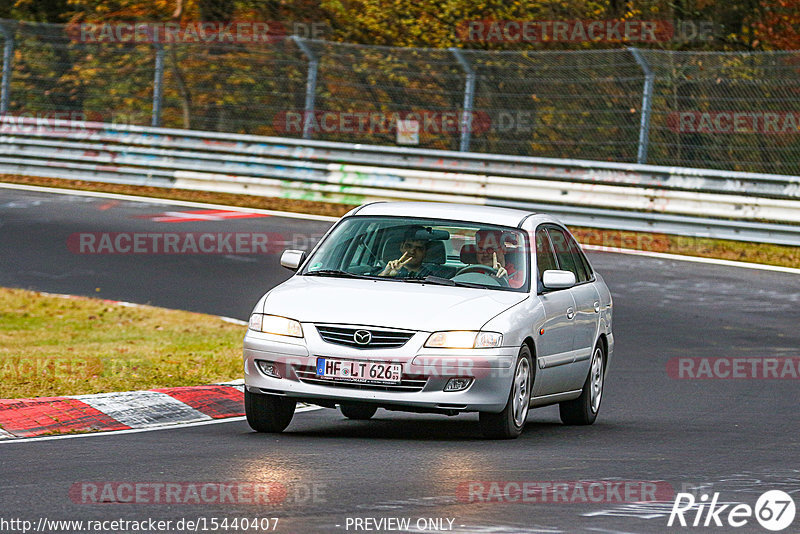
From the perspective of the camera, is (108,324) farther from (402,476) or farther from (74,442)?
(402,476)

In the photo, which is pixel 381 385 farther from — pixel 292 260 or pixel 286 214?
pixel 286 214

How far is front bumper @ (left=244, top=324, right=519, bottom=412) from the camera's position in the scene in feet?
28.5

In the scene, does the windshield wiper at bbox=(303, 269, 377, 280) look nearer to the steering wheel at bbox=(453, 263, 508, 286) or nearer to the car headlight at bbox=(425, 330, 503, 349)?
the steering wheel at bbox=(453, 263, 508, 286)

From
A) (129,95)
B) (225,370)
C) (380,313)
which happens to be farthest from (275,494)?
(129,95)

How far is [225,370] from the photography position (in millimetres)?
11875

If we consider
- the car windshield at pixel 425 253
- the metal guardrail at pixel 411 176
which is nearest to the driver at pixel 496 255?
the car windshield at pixel 425 253

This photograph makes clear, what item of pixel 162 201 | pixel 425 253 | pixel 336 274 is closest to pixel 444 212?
pixel 425 253

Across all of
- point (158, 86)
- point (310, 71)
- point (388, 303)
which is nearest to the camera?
point (388, 303)

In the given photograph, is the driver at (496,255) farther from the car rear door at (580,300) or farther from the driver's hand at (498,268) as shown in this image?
the car rear door at (580,300)

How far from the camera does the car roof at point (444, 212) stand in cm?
1016

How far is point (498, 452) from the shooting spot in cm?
856

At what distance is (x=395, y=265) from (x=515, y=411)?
4.35ft

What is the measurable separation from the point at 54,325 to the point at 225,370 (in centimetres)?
390

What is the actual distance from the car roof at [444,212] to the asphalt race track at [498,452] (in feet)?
4.76
